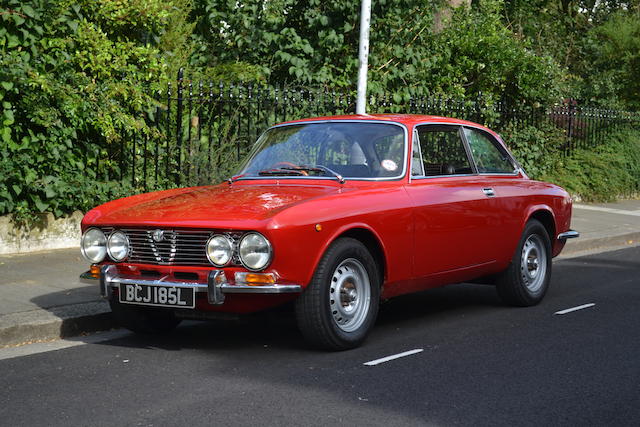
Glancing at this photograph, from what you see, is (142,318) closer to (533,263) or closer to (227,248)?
(227,248)

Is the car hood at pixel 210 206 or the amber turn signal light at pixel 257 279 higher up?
the car hood at pixel 210 206

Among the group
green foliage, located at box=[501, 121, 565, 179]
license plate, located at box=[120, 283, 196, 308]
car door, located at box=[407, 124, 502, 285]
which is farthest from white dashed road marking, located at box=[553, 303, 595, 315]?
green foliage, located at box=[501, 121, 565, 179]

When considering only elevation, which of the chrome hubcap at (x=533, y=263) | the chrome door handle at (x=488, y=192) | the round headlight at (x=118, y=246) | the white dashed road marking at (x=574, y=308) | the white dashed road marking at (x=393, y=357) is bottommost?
the white dashed road marking at (x=574, y=308)

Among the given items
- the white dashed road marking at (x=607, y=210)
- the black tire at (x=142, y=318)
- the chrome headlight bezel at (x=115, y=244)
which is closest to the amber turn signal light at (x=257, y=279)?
the chrome headlight bezel at (x=115, y=244)

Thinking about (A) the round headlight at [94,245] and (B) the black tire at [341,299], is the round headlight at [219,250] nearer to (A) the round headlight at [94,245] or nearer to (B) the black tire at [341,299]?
(B) the black tire at [341,299]

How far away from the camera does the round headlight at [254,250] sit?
223 inches

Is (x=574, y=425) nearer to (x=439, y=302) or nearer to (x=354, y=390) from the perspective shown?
(x=354, y=390)

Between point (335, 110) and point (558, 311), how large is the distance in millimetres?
6700

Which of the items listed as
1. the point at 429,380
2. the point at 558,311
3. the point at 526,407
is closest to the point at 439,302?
the point at 558,311

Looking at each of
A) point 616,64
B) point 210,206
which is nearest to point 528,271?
point 210,206

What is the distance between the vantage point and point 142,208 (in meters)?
6.39

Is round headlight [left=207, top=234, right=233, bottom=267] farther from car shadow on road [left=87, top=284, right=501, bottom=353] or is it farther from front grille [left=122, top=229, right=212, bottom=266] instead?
car shadow on road [left=87, top=284, right=501, bottom=353]

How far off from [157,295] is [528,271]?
12.2ft

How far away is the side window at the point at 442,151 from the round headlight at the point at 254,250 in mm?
1735
